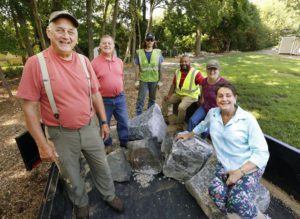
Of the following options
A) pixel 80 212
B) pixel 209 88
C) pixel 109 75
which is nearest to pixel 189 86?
pixel 209 88

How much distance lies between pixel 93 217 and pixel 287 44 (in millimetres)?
21571

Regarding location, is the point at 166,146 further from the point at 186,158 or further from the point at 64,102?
the point at 64,102

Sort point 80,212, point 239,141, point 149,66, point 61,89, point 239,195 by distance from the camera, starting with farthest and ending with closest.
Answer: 1. point 149,66
2. point 80,212
3. point 239,141
4. point 239,195
5. point 61,89

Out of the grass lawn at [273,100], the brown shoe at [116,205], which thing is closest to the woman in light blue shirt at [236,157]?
the brown shoe at [116,205]

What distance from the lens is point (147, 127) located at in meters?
3.27

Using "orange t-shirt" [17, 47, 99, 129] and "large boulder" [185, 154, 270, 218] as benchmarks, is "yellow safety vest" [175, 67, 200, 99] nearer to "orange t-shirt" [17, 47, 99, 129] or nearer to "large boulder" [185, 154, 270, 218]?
"large boulder" [185, 154, 270, 218]

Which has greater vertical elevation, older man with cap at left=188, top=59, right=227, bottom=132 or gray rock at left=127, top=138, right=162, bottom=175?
older man with cap at left=188, top=59, right=227, bottom=132

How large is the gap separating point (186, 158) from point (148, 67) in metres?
1.90

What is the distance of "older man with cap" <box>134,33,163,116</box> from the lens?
377 centimetres

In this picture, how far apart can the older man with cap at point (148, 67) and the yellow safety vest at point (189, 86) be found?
475 mm

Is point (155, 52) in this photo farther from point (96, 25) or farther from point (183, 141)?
point (96, 25)

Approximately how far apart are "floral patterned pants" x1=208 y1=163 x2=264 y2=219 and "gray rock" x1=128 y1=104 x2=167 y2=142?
145 centimetres

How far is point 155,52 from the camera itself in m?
3.80

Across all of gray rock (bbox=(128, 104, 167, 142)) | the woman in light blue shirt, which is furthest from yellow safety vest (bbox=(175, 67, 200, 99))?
the woman in light blue shirt
